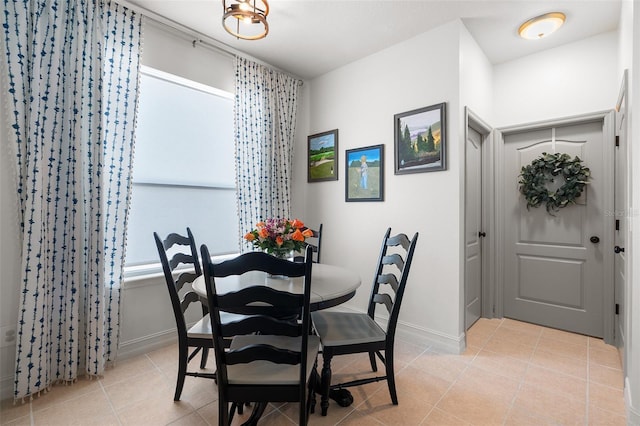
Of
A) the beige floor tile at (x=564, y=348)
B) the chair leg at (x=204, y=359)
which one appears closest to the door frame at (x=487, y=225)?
the beige floor tile at (x=564, y=348)

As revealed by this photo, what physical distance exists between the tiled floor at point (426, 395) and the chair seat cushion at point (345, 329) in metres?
0.45

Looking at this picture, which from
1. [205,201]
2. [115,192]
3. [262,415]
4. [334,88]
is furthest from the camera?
[334,88]

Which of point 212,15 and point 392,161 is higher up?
point 212,15

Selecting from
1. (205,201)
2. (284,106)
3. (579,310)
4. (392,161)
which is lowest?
(579,310)

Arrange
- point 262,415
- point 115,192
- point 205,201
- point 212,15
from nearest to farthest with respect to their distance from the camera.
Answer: point 262,415, point 115,192, point 212,15, point 205,201

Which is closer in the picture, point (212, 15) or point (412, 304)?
point (212, 15)

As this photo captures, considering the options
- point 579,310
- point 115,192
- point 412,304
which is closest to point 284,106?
point 115,192

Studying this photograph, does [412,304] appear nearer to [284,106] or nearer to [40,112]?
[284,106]

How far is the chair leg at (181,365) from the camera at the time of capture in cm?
180

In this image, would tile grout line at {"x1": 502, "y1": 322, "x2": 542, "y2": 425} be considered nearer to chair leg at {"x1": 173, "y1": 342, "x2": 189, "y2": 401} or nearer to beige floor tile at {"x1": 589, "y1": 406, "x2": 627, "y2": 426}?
beige floor tile at {"x1": 589, "y1": 406, "x2": 627, "y2": 426}

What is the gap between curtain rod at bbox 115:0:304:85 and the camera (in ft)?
8.12

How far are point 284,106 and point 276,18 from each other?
1120 mm

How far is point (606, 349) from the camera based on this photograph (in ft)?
8.60

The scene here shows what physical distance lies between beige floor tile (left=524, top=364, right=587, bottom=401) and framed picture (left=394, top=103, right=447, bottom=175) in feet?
5.84
